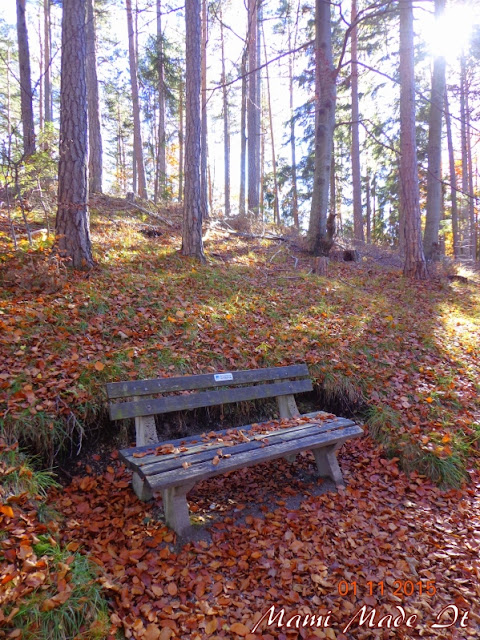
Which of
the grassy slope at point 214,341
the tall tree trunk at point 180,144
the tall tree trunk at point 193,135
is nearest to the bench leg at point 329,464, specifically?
the grassy slope at point 214,341

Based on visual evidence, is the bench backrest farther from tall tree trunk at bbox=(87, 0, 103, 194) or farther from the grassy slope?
tall tree trunk at bbox=(87, 0, 103, 194)

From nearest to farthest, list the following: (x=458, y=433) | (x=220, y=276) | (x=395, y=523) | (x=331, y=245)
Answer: (x=395, y=523), (x=458, y=433), (x=220, y=276), (x=331, y=245)

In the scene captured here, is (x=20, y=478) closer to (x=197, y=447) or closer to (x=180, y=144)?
(x=197, y=447)

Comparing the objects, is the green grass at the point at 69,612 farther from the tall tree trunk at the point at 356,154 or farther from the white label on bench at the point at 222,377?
the tall tree trunk at the point at 356,154

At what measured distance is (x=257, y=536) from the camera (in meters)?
3.09

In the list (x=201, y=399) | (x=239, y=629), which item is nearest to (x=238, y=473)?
(x=201, y=399)

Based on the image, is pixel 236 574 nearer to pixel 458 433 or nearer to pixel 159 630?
pixel 159 630

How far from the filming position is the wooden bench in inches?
114

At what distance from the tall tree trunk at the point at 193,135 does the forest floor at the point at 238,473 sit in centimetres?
96

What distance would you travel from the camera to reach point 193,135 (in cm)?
766

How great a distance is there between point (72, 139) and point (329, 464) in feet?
18.2

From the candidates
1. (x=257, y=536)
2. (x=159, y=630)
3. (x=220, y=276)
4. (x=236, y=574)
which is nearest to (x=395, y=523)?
(x=257, y=536)

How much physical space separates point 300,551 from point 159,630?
1134 millimetres

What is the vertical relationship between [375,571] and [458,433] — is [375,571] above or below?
below
